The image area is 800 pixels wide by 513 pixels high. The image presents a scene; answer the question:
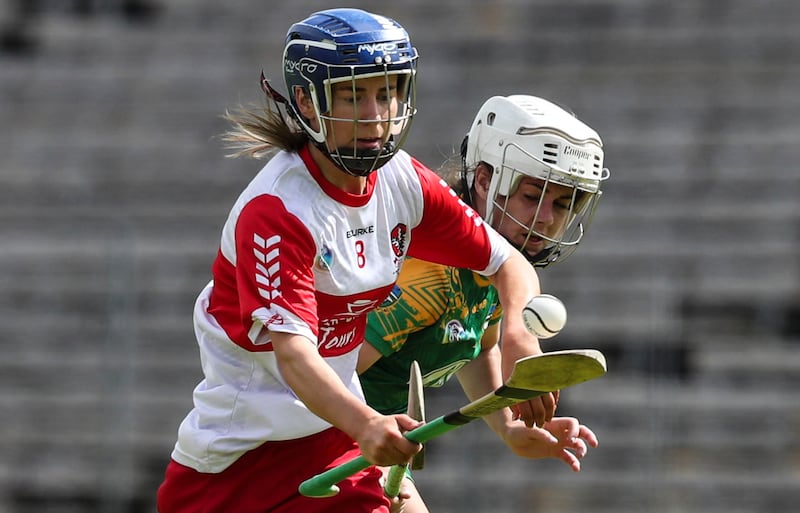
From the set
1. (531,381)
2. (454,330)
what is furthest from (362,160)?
(454,330)

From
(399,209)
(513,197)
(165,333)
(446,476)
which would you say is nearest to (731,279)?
(446,476)

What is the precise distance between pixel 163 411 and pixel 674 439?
3.02 metres

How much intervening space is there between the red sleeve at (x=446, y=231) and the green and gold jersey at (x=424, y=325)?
0.28 metres

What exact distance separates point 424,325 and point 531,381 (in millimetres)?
1093

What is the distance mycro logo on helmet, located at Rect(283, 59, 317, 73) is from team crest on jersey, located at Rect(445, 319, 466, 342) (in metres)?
0.99

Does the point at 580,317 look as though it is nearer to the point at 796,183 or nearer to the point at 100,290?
the point at 796,183

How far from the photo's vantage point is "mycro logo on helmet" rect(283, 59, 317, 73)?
2.97 metres

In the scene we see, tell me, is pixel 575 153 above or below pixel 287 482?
above

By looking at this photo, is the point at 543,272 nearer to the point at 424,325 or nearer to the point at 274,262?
the point at 424,325

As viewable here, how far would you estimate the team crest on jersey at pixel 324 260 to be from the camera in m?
2.94

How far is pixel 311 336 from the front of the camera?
2795 millimetres

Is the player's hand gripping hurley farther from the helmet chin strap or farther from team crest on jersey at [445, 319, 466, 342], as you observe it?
team crest on jersey at [445, 319, 466, 342]

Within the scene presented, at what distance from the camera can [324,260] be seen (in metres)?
2.95

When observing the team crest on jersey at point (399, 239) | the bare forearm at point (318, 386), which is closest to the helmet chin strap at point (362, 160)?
the team crest on jersey at point (399, 239)
